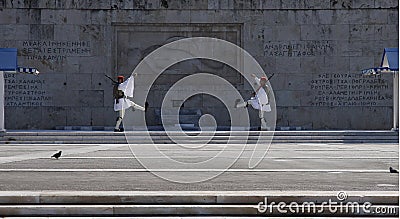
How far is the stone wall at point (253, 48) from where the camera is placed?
2919 centimetres

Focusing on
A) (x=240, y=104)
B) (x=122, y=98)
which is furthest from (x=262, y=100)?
(x=122, y=98)

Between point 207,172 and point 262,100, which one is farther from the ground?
point 262,100

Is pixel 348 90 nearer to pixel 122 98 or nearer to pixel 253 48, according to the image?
pixel 253 48

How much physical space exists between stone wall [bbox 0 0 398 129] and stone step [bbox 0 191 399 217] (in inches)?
798

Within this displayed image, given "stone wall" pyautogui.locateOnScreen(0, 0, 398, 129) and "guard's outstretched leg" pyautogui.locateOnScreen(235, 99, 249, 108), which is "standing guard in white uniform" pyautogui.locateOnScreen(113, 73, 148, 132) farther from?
"stone wall" pyautogui.locateOnScreen(0, 0, 398, 129)

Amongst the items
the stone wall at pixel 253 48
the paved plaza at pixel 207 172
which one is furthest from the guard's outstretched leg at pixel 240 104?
the paved plaza at pixel 207 172

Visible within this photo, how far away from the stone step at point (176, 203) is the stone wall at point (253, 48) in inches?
798

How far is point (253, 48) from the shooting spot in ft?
96.9

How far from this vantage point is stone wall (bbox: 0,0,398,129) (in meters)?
29.2

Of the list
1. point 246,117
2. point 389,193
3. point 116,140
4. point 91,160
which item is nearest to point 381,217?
point 389,193

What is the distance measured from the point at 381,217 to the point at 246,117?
20.8m

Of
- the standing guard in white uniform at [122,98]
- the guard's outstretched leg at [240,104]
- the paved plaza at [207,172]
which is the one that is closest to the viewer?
the paved plaza at [207,172]

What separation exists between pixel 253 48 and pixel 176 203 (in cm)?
2101

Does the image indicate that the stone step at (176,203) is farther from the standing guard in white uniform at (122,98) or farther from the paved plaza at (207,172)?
the standing guard in white uniform at (122,98)
